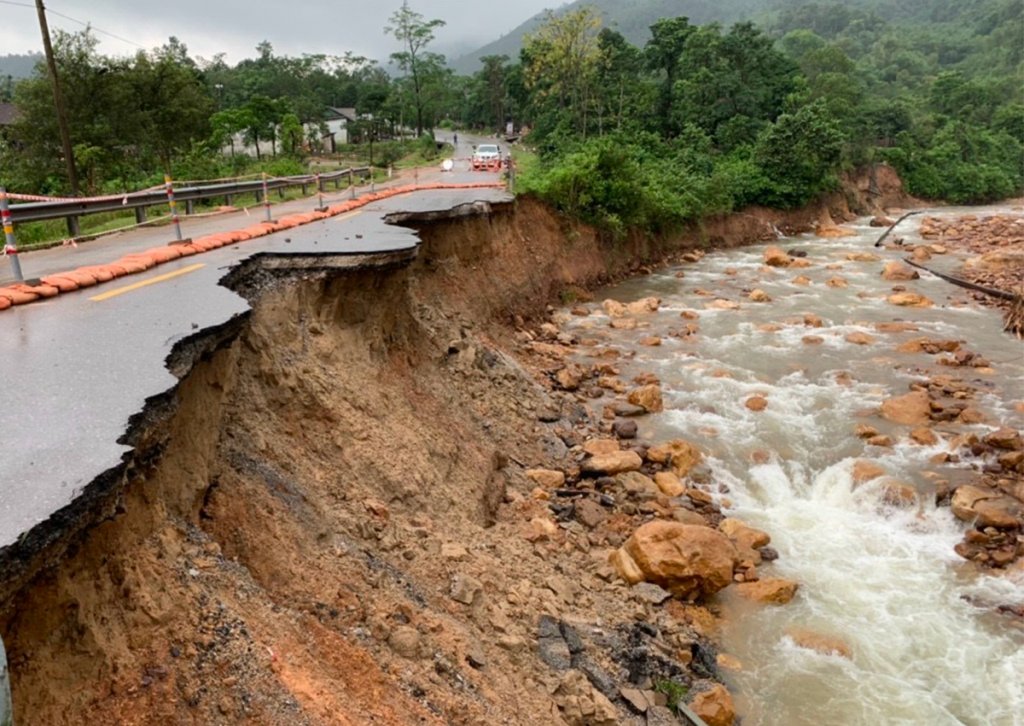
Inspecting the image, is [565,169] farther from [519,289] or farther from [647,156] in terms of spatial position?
[647,156]

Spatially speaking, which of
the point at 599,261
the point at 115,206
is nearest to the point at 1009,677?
the point at 115,206

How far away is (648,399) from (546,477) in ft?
12.1

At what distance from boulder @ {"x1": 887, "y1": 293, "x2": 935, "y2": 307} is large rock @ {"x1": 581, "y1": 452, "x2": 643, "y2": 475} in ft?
43.8

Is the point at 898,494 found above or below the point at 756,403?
below

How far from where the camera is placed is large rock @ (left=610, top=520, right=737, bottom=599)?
7.75 meters

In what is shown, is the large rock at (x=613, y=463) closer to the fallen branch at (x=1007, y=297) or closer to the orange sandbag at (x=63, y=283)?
the orange sandbag at (x=63, y=283)

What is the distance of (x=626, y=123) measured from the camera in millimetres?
40219

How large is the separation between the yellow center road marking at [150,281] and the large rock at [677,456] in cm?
674

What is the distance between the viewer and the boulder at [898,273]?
23.0m

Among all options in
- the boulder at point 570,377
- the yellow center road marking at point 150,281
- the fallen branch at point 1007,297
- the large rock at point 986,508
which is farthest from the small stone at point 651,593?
the fallen branch at point 1007,297

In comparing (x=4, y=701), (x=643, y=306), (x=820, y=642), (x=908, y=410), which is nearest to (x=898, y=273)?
(x=643, y=306)

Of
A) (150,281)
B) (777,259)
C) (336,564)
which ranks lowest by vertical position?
(777,259)

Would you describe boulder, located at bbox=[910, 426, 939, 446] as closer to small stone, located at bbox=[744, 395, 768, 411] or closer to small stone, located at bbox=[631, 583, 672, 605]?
small stone, located at bbox=[744, 395, 768, 411]

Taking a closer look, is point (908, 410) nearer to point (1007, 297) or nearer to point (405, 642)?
point (405, 642)
